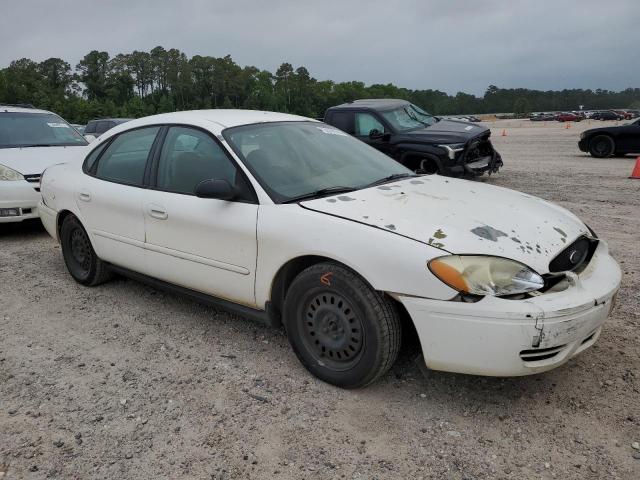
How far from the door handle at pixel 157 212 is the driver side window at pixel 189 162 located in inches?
5.5

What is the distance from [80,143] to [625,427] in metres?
7.65

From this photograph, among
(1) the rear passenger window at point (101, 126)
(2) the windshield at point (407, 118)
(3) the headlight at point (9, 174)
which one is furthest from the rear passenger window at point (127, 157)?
(1) the rear passenger window at point (101, 126)

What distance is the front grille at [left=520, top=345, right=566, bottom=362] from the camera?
2.47 metres

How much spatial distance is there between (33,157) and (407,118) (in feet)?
22.0

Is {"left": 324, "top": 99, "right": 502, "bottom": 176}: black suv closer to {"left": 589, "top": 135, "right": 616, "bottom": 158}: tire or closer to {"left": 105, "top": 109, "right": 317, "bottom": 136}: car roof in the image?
{"left": 105, "top": 109, "right": 317, "bottom": 136}: car roof

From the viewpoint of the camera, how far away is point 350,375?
2.88 m

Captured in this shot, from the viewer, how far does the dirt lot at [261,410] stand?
2.38 meters

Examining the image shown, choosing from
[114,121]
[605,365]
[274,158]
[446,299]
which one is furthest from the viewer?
[114,121]

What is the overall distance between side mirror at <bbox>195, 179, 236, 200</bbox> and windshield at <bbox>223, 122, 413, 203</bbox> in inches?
8.1

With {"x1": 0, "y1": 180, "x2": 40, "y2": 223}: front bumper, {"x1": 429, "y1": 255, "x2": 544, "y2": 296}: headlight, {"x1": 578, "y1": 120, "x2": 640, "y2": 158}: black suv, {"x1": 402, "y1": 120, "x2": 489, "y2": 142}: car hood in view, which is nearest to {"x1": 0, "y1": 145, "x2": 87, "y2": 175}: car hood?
{"x1": 0, "y1": 180, "x2": 40, "y2": 223}: front bumper

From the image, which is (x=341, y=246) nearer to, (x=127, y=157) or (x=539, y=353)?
(x=539, y=353)

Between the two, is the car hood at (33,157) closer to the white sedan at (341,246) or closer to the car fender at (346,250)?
the white sedan at (341,246)

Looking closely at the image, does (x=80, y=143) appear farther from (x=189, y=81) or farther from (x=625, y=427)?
(x=189, y=81)

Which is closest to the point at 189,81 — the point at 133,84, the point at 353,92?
the point at 133,84
